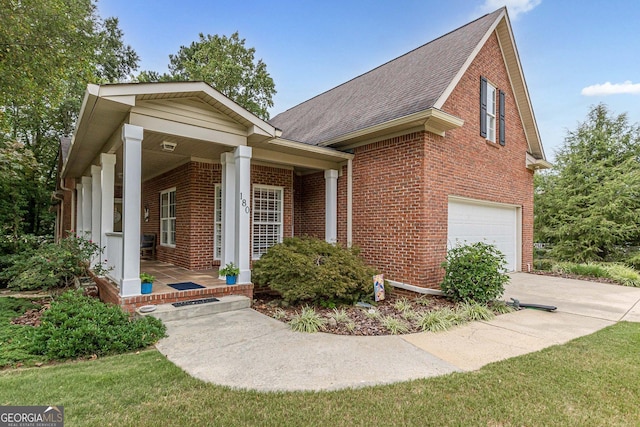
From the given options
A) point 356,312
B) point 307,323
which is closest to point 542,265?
point 356,312

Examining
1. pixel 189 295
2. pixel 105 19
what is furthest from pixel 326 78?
pixel 189 295

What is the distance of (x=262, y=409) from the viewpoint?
279 cm

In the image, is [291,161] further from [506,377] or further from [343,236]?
[506,377]

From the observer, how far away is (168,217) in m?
10.1

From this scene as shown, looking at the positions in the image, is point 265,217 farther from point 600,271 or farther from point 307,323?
point 600,271

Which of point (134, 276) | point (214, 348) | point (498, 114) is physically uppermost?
point (498, 114)

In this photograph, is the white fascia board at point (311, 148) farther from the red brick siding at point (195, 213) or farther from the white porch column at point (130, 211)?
the white porch column at point (130, 211)

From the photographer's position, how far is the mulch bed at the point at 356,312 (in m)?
5.10

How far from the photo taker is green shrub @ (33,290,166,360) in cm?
401

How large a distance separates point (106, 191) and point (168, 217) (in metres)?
3.08

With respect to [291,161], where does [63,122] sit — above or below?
above

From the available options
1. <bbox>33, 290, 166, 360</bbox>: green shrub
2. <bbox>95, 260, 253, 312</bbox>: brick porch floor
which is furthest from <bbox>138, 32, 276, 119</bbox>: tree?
<bbox>33, 290, 166, 360</bbox>: green shrub

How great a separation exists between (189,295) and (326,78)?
2109 centimetres

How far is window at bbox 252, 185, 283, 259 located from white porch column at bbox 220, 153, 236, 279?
2.26 metres
